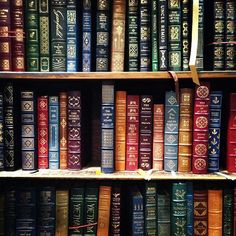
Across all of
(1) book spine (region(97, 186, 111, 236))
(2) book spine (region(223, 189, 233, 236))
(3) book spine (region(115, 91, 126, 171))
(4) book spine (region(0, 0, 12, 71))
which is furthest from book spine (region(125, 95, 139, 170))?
(4) book spine (region(0, 0, 12, 71))

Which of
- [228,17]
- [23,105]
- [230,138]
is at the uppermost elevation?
[228,17]

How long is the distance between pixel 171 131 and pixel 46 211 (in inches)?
20.8

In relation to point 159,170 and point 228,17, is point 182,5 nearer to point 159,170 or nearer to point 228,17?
point 228,17

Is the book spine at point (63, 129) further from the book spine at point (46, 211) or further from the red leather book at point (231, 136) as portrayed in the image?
the red leather book at point (231, 136)

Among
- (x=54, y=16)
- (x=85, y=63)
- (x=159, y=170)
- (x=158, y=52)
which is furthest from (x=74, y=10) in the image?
(x=159, y=170)

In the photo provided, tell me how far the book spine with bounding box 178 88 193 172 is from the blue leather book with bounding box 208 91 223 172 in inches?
2.7

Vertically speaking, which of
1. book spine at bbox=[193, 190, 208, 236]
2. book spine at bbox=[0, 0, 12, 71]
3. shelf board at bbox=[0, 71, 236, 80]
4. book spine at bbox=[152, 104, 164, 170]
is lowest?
book spine at bbox=[193, 190, 208, 236]

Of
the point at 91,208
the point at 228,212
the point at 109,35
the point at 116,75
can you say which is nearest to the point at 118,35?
the point at 109,35

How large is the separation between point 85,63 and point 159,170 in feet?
1.54

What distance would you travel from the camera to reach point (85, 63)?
108 centimetres

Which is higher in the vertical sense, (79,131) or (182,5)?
(182,5)

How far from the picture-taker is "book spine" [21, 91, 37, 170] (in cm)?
110

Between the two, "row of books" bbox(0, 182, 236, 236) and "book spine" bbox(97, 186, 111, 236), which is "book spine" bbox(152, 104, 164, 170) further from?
"book spine" bbox(97, 186, 111, 236)

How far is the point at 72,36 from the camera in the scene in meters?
1.07
